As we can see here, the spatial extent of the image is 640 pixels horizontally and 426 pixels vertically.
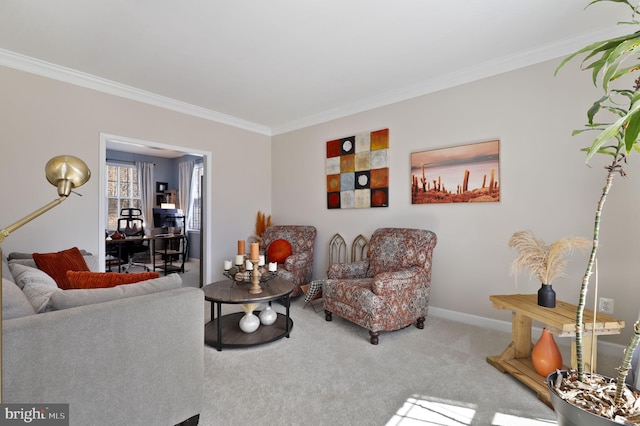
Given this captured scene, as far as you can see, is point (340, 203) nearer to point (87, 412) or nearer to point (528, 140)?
point (528, 140)

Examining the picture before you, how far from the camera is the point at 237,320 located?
308 cm

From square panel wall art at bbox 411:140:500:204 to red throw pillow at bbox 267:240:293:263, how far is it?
1.79 meters

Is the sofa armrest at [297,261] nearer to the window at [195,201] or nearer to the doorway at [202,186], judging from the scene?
the doorway at [202,186]

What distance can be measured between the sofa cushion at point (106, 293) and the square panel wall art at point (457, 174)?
9.03 feet

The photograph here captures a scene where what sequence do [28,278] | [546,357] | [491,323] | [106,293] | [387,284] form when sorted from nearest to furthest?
1. [106,293]
2. [28,278]
3. [546,357]
4. [387,284]
5. [491,323]

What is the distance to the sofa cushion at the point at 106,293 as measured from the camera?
135 cm

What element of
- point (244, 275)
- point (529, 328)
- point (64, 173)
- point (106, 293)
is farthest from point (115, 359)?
point (529, 328)

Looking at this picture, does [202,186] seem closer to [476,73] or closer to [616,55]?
[476,73]

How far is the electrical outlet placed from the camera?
2439 mm

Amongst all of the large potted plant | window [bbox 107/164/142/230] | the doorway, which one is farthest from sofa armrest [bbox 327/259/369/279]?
window [bbox 107/164/142/230]

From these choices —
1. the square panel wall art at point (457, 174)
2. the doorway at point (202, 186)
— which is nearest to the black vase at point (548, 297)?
the square panel wall art at point (457, 174)

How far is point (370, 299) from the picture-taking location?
2672 millimetres

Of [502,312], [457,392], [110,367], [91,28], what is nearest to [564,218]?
[502,312]

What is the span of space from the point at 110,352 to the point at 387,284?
2075 mm
